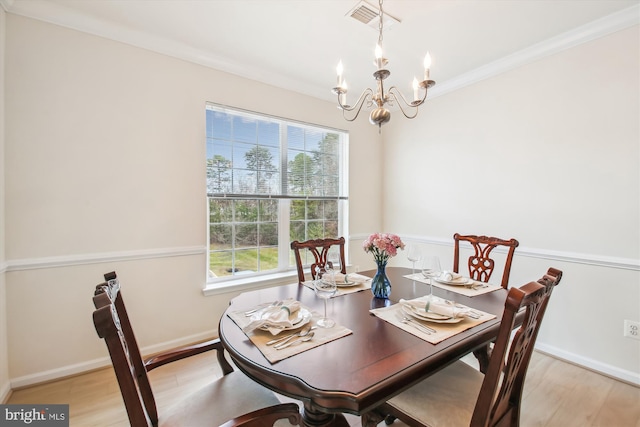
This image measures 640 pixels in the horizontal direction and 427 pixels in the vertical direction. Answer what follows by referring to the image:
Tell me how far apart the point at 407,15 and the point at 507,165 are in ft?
5.35

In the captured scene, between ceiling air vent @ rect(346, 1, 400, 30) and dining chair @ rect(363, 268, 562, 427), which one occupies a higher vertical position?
ceiling air vent @ rect(346, 1, 400, 30)

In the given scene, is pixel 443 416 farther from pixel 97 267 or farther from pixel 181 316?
pixel 97 267

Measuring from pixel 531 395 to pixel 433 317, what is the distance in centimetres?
135

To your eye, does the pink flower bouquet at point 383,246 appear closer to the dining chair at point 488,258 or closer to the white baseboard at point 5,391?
the dining chair at point 488,258

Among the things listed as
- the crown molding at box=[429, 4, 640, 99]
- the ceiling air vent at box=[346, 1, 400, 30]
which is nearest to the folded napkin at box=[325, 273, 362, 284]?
the ceiling air vent at box=[346, 1, 400, 30]

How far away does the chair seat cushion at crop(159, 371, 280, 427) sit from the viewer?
41.7 inches

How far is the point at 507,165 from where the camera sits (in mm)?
2654

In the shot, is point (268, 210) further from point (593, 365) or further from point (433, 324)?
point (593, 365)

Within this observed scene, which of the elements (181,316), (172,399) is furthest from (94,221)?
(172,399)

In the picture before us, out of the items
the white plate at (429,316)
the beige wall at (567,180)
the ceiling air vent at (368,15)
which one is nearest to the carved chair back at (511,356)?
the white plate at (429,316)

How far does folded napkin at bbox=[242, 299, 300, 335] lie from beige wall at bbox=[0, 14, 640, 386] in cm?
150

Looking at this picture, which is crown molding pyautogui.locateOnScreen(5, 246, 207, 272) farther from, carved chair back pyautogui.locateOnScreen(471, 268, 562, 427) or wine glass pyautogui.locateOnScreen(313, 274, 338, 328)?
carved chair back pyautogui.locateOnScreen(471, 268, 562, 427)

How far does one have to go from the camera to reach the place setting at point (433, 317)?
1.17 metres

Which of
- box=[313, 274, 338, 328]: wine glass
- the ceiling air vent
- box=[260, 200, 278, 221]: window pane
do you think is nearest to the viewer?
box=[313, 274, 338, 328]: wine glass
